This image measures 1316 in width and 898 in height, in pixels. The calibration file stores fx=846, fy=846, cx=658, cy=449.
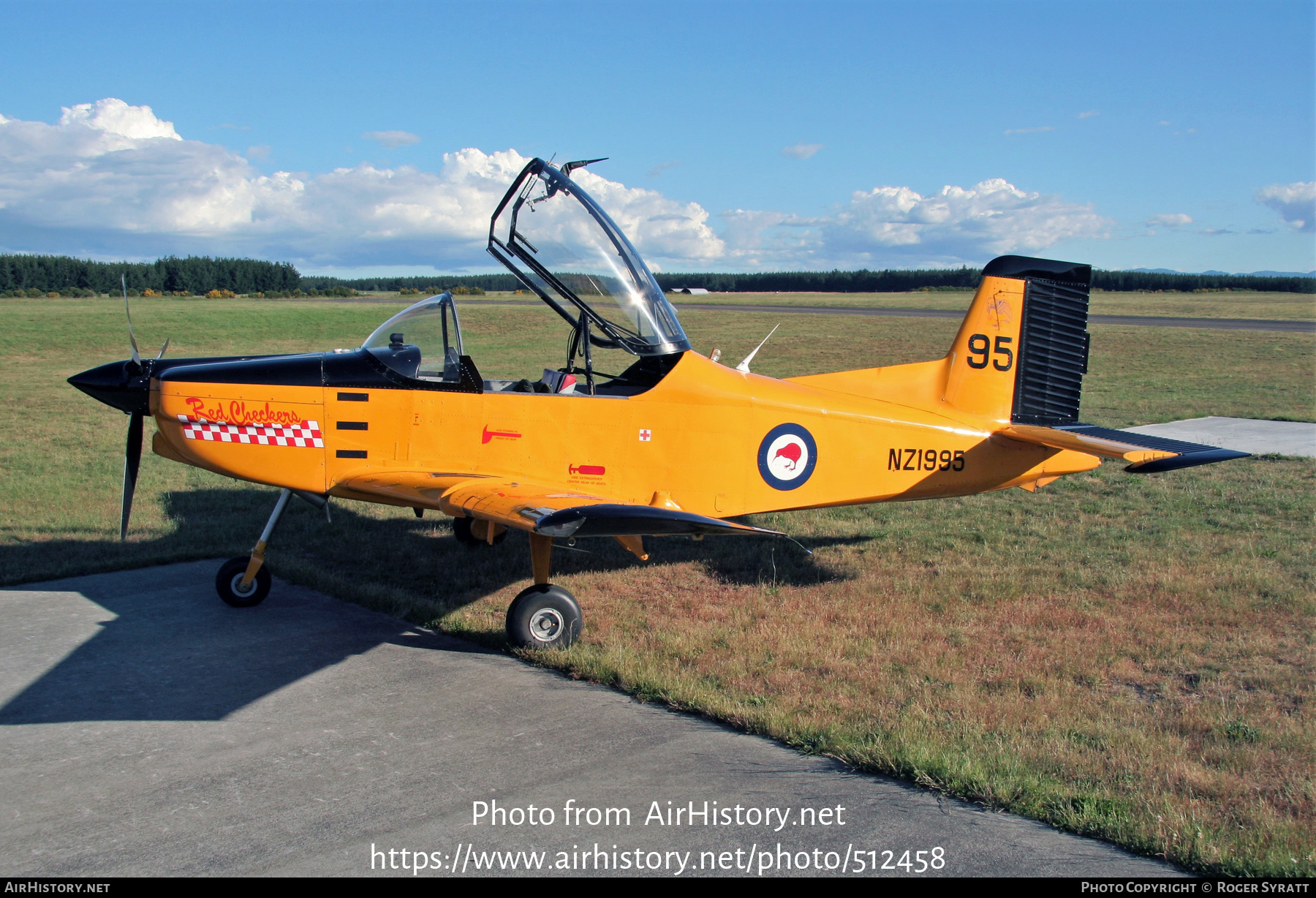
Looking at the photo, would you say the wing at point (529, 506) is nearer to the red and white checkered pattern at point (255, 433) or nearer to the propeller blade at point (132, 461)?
the red and white checkered pattern at point (255, 433)

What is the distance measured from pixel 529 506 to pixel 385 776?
1.74 m

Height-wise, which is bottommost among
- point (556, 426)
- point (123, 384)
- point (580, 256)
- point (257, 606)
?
point (257, 606)

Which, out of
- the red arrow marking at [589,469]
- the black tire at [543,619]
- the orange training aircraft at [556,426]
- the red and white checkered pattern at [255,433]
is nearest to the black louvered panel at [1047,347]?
the orange training aircraft at [556,426]

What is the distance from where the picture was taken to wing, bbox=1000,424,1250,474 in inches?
242

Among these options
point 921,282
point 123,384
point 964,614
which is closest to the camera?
point 123,384

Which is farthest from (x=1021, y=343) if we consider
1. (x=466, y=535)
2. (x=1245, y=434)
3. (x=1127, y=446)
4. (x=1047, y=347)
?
(x=1245, y=434)

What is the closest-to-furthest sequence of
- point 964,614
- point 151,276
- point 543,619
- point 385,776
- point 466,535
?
1. point 385,776
2. point 543,619
3. point 964,614
4. point 466,535
5. point 151,276

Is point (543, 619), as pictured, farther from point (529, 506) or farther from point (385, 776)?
point (385, 776)

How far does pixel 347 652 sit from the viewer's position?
A: 5539 mm

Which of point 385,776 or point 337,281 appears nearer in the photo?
point 385,776

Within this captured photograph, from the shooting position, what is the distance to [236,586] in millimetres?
Answer: 6410

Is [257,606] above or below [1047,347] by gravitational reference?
below
